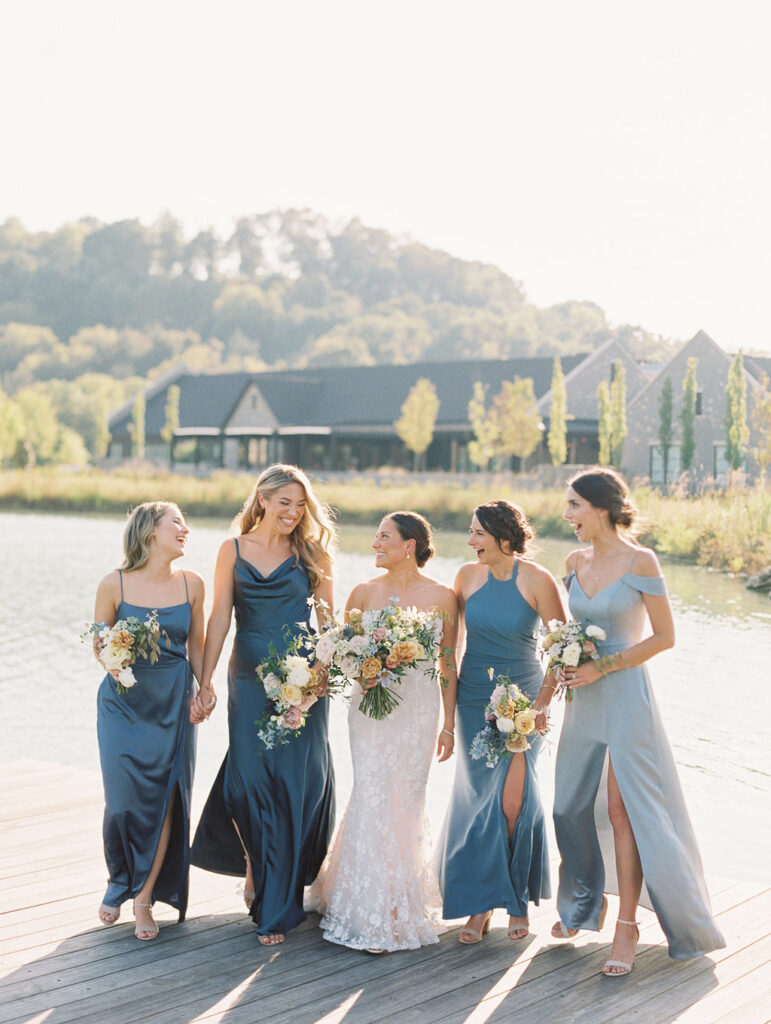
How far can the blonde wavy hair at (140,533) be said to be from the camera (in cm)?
515

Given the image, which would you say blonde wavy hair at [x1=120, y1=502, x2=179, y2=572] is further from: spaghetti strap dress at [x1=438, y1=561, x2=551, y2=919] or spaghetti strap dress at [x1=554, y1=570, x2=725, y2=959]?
spaghetti strap dress at [x1=554, y1=570, x2=725, y2=959]

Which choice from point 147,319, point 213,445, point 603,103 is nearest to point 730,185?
point 603,103

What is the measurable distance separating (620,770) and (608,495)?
1109mm

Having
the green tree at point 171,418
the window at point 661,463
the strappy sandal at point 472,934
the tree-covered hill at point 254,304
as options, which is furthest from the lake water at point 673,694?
the tree-covered hill at point 254,304

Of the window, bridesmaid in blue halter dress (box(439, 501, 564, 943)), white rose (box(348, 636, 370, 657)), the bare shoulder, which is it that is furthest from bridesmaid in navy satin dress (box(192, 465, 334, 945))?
the window

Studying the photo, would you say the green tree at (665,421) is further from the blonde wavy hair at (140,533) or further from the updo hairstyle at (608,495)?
the blonde wavy hair at (140,533)

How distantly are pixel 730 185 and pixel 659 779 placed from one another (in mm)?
80048

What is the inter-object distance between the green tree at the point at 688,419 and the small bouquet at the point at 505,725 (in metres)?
35.3

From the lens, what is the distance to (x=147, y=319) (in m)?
103

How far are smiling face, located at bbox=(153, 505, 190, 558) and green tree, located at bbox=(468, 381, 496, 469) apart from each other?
40089 mm

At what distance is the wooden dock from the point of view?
4.38 m

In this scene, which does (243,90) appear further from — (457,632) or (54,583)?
(457,632)

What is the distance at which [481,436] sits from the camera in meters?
45.4

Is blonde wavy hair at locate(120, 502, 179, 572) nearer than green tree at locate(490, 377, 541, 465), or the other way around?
blonde wavy hair at locate(120, 502, 179, 572)
